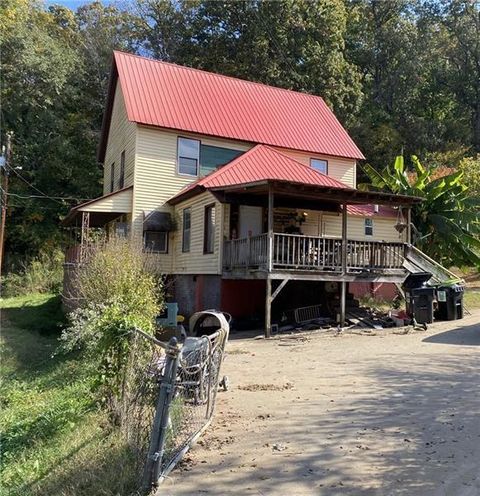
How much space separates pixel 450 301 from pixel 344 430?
12.4m

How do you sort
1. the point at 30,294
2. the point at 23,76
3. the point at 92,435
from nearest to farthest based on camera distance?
the point at 92,435
the point at 30,294
the point at 23,76

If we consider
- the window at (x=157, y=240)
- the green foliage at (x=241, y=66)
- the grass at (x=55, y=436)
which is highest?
the green foliage at (x=241, y=66)

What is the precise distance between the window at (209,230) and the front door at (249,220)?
0.99 metres

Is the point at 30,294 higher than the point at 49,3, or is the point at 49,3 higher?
the point at 49,3

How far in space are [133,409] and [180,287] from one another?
46.9 feet

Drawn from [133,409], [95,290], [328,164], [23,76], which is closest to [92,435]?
[133,409]

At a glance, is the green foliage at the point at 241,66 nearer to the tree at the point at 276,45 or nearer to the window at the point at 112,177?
the tree at the point at 276,45

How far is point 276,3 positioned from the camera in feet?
123

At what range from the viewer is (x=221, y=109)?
72.8ft

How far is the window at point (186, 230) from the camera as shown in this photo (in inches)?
767

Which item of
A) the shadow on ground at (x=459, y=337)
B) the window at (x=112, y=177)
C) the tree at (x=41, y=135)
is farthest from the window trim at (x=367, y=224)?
the tree at (x=41, y=135)

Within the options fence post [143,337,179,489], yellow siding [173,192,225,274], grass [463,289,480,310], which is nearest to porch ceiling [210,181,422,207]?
yellow siding [173,192,225,274]

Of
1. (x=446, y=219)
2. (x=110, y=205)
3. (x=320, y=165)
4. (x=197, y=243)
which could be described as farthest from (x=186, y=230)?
(x=446, y=219)

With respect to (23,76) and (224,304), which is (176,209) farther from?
(23,76)
